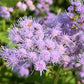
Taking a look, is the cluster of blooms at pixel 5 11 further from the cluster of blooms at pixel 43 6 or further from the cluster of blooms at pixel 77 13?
the cluster of blooms at pixel 77 13

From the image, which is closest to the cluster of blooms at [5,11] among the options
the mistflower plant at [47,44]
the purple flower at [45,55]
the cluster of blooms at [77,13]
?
the mistflower plant at [47,44]

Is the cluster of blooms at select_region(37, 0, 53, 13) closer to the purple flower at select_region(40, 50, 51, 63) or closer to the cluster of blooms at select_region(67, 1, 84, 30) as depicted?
the cluster of blooms at select_region(67, 1, 84, 30)

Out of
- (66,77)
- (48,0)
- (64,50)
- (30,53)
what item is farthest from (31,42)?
(48,0)

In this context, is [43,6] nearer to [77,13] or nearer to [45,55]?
[77,13]

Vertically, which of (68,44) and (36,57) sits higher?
(68,44)

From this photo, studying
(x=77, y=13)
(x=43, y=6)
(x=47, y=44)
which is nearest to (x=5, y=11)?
(x=43, y=6)

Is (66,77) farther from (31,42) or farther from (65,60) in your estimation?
(31,42)

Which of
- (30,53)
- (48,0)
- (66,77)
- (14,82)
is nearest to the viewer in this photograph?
(30,53)

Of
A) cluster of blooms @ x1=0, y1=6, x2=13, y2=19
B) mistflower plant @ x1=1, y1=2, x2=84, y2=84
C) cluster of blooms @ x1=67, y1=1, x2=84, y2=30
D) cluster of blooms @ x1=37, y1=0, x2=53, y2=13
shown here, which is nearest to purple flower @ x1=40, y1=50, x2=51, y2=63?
mistflower plant @ x1=1, y1=2, x2=84, y2=84

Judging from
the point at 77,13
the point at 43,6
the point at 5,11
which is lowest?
the point at 77,13
